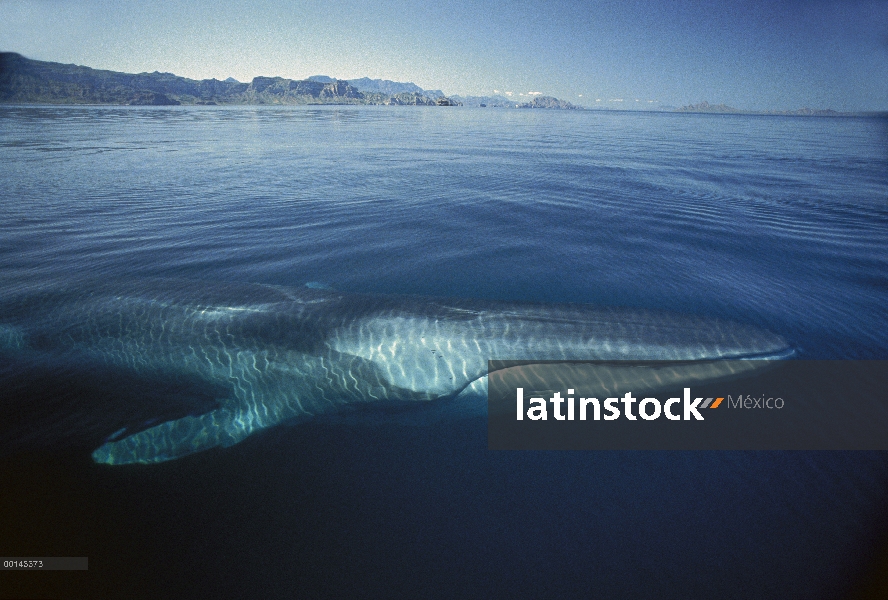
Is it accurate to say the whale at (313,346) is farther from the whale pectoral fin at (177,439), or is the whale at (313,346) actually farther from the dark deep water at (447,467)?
the dark deep water at (447,467)

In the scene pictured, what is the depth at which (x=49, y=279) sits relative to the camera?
8.80 m

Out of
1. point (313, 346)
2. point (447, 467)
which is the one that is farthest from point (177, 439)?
point (447, 467)

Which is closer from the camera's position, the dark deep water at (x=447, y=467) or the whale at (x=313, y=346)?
the dark deep water at (x=447, y=467)

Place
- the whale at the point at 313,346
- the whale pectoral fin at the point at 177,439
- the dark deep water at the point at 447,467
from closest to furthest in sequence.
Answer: the dark deep water at the point at 447,467 < the whale pectoral fin at the point at 177,439 < the whale at the point at 313,346

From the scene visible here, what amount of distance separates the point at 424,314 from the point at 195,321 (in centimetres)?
366

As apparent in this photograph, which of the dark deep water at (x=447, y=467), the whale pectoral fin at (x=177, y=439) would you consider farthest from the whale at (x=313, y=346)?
the dark deep water at (x=447, y=467)

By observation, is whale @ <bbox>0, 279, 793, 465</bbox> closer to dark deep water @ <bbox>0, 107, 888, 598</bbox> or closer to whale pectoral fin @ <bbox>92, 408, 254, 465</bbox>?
whale pectoral fin @ <bbox>92, 408, 254, 465</bbox>

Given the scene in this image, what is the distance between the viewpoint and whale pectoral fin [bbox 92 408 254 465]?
5047 millimetres

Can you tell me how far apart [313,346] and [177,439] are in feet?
6.57

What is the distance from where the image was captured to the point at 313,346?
623 centimetres

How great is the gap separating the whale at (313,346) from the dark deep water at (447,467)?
1.22ft

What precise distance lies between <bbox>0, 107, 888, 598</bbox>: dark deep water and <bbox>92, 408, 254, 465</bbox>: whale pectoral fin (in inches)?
6.4

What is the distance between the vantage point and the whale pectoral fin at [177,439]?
16.6 ft

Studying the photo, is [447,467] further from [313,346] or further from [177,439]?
[177,439]
